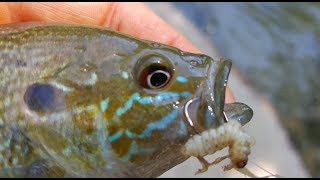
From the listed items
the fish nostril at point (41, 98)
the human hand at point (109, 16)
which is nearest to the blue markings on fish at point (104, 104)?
the fish nostril at point (41, 98)

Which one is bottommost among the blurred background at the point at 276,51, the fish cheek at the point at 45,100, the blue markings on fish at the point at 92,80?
the fish cheek at the point at 45,100

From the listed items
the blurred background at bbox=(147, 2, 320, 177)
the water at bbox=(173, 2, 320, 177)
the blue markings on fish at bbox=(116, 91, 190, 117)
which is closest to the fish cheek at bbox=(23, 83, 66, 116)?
the blue markings on fish at bbox=(116, 91, 190, 117)

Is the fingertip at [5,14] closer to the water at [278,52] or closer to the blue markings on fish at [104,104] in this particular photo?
the blue markings on fish at [104,104]

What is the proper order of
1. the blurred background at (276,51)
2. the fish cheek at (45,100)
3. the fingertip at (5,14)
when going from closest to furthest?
the fish cheek at (45,100), the fingertip at (5,14), the blurred background at (276,51)

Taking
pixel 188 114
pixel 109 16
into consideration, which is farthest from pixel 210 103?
pixel 109 16

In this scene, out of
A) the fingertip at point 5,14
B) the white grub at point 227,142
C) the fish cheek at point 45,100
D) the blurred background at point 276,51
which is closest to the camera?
the white grub at point 227,142

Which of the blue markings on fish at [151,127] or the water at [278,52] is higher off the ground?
the water at [278,52]

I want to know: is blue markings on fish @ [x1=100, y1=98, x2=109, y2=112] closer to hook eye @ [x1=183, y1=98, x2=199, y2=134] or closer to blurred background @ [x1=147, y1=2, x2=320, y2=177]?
hook eye @ [x1=183, y1=98, x2=199, y2=134]

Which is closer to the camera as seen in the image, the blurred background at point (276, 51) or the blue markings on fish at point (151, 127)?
the blue markings on fish at point (151, 127)
